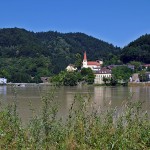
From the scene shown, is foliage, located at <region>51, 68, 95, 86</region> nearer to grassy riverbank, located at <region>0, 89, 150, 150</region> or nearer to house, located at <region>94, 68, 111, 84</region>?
house, located at <region>94, 68, 111, 84</region>

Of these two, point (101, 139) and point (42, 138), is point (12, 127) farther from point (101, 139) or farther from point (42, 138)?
point (101, 139)

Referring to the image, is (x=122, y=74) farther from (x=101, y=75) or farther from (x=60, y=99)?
(x=60, y=99)

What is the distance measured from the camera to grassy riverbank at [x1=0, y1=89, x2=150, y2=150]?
13.4 ft

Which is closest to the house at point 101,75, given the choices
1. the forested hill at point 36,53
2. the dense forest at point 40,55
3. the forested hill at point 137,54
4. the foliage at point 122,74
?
the foliage at point 122,74

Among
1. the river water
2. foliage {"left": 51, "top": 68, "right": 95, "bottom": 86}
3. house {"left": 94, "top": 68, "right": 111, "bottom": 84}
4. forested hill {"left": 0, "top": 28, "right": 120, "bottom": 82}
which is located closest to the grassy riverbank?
Result: the river water

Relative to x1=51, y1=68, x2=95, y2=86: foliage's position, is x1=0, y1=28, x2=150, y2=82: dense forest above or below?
above

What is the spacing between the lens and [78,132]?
14.6 feet

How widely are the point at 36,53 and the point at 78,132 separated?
128 m

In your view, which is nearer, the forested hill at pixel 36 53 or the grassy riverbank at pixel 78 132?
the grassy riverbank at pixel 78 132

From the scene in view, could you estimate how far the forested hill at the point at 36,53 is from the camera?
109875 mm

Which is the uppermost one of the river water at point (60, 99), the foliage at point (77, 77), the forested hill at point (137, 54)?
the forested hill at point (137, 54)

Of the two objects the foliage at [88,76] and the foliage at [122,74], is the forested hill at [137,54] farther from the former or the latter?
the foliage at [88,76]

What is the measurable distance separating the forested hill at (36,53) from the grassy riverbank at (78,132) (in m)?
97.5

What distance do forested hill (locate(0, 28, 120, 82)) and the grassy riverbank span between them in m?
97.5
